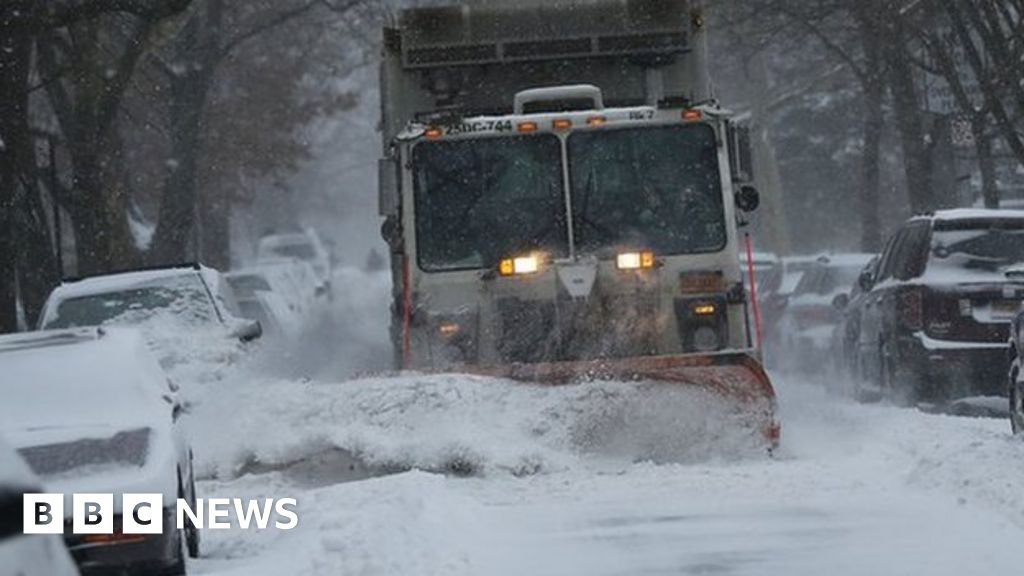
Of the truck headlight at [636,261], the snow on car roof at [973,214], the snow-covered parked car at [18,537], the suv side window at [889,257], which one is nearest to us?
the snow-covered parked car at [18,537]

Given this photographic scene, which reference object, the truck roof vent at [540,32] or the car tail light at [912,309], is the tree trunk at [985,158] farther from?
the truck roof vent at [540,32]

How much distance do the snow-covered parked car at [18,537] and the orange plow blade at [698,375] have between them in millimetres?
9514

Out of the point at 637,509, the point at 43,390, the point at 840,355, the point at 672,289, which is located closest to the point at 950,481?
the point at 637,509

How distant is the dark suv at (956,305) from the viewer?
18.4 meters

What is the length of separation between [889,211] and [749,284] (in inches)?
1664

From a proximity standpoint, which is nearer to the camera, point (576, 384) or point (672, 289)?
point (576, 384)

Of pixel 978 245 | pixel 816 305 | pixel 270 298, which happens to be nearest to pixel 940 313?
pixel 978 245

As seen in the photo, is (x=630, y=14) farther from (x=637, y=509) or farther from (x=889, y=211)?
(x=889, y=211)

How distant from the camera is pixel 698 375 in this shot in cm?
1417

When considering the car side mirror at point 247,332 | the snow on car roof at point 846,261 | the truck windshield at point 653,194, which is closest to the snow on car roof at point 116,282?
the car side mirror at point 247,332

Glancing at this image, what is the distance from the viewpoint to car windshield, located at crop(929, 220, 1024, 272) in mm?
18391

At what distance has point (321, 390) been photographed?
14.8 meters

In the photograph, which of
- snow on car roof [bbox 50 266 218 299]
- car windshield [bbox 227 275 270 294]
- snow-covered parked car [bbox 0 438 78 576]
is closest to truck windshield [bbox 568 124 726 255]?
snow on car roof [bbox 50 266 218 299]

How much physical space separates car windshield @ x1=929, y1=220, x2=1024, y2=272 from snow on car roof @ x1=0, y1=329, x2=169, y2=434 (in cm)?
931
